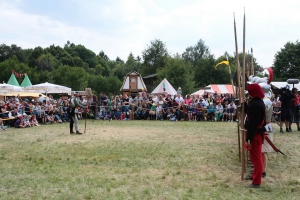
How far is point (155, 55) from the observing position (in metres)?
63.7

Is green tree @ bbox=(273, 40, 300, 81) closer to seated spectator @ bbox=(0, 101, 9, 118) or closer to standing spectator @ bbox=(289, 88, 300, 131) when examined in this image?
standing spectator @ bbox=(289, 88, 300, 131)

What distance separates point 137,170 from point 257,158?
238cm

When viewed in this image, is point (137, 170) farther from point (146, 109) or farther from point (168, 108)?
point (146, 109)

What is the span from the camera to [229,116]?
19109 millimetres

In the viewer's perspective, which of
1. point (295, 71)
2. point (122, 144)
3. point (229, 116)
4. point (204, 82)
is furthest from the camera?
point (204, 82)

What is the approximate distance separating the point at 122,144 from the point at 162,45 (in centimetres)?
5475

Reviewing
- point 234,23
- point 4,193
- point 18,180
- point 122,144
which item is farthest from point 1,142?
point 234,23

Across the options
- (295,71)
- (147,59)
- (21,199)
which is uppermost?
(147,59)

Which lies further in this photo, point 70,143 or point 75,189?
point 70,143

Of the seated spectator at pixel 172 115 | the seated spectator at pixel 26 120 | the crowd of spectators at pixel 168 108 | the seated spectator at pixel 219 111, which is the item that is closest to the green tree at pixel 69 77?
the crowd of spectators at pixel 168 108

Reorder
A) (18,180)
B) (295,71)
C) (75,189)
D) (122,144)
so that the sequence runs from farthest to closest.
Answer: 1. (295,71)
2. (122,144)
3. (18,180)
4. (75,189)

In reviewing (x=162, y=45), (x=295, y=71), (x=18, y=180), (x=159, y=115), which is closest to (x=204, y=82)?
(x=162, y=45)

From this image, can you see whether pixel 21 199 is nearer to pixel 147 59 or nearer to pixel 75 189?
pixel 75 189

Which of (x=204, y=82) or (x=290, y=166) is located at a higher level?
(x=204, y=82)
